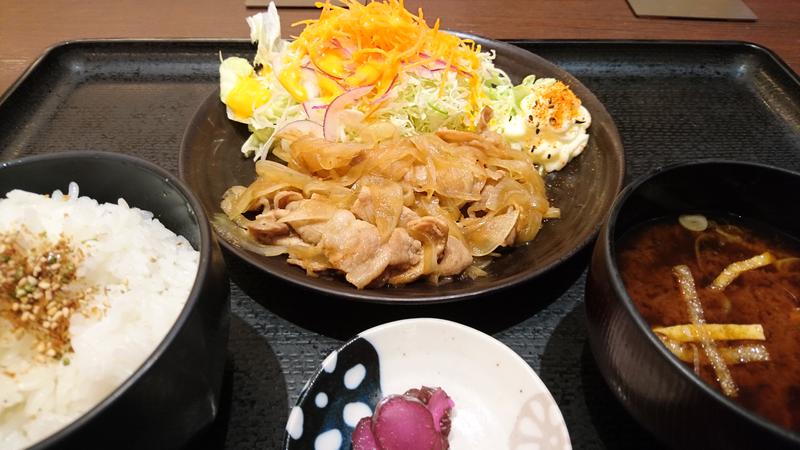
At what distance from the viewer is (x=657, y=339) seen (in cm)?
109

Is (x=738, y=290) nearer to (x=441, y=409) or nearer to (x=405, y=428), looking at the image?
(x=441, y=409)

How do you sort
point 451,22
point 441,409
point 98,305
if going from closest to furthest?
point 98,305, point 441,409, point 451,22

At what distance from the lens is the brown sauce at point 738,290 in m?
1.23

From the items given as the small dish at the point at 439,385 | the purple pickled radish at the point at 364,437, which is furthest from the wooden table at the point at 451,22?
the purple pickled radish at the point at 364,437

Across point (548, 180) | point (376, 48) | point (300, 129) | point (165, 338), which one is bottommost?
point (548, 180)

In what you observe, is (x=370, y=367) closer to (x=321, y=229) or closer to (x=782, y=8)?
(x=321, y=229)

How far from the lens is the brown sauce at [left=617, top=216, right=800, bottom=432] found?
4.05 ft

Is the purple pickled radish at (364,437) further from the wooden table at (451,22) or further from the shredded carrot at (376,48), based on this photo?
the wooden table at (451,22)

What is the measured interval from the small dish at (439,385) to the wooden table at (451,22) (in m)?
2.23

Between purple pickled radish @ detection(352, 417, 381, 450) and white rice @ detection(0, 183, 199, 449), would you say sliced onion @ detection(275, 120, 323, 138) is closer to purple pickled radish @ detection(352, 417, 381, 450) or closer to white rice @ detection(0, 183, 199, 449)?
white rice @ detection(0, 183, 199, 449)

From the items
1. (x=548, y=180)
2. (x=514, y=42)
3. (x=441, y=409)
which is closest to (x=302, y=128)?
(x=548, y=180)

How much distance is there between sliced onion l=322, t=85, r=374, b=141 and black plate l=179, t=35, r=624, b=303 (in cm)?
36

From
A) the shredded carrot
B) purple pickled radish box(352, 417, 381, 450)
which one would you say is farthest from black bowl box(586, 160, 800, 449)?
the shredded carrot

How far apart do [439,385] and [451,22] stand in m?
2.50
